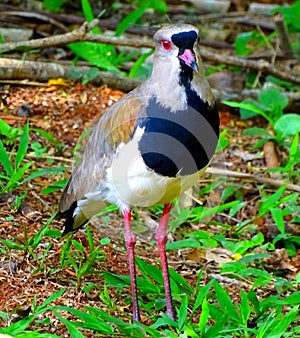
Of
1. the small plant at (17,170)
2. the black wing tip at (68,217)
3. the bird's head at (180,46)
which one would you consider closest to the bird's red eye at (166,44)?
the bird's head at (180,46)

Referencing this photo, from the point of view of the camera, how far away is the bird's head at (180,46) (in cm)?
385

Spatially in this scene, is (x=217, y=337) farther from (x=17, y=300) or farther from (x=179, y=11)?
(x=179, y=11)

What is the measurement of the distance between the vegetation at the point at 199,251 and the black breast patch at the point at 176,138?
58 cm

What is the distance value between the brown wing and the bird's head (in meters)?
0.25

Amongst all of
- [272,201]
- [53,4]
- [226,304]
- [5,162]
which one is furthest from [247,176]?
[53,4]

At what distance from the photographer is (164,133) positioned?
3832 mm

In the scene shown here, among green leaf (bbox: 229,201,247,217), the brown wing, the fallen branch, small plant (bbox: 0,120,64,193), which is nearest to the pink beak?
the brown wing

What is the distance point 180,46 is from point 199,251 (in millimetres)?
1451

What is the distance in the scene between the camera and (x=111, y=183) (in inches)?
162

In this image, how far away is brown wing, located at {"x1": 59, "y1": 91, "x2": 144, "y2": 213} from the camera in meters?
4.02

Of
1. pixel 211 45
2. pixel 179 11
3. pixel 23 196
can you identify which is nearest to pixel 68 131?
pixel 23 196

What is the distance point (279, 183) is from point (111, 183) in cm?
169

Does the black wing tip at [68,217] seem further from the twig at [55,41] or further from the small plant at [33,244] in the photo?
the twig at [55,41]

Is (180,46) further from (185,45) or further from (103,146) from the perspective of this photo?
(103,146)
